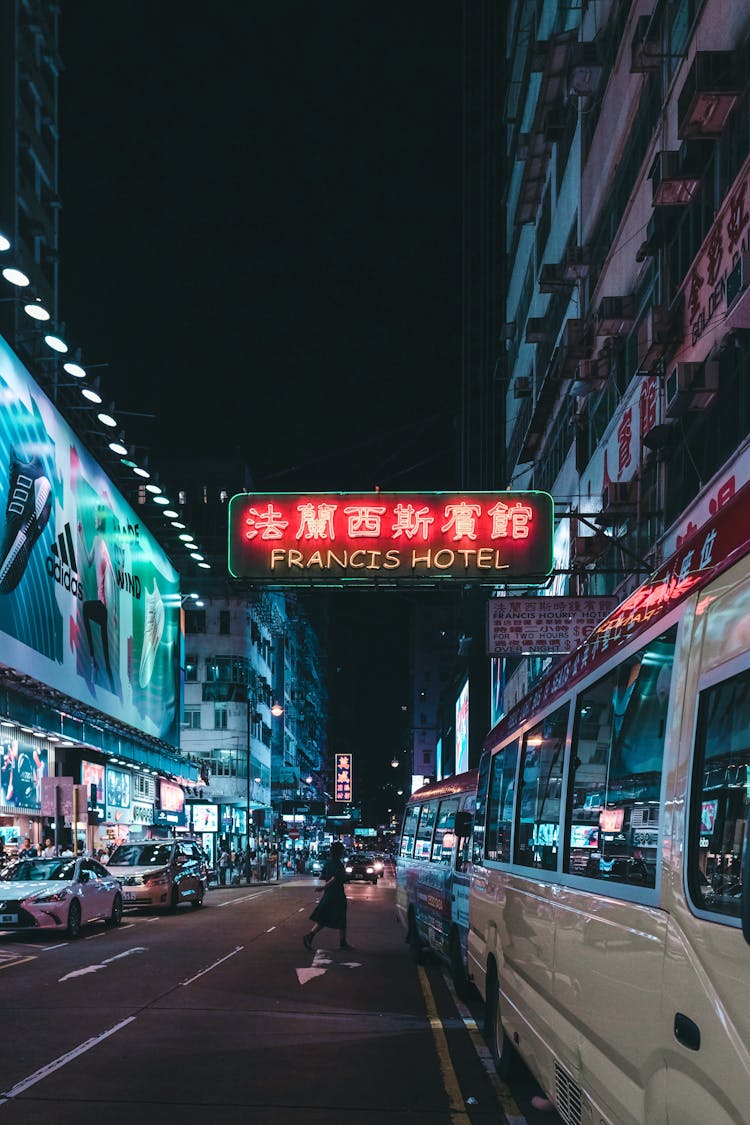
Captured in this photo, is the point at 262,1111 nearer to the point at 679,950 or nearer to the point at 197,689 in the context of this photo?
the point at 679,950

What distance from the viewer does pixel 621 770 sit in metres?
5.70

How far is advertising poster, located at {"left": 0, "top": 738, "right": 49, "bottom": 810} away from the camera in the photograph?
1379 inches

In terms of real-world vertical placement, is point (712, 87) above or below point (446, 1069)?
above

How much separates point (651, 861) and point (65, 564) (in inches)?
1433

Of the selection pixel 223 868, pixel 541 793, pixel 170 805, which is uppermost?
pixel 541 793

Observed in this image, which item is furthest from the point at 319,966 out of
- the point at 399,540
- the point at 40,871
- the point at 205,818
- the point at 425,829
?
the point at 205,818

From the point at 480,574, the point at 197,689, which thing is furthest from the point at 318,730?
the point at 480,574

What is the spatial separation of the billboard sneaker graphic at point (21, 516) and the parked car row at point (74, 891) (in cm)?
822

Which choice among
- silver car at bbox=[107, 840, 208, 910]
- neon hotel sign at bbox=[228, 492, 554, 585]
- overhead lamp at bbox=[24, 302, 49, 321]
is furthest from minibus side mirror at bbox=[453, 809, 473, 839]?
overhead lamp at bbox=[24, 302, 49, 321]

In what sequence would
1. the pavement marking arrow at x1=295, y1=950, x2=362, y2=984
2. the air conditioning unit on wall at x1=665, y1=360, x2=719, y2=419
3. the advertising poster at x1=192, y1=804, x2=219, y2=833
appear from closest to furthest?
the air conditioning unit on wall at x1=665, y1=360, x2=719, y2=419, the pavement marking arrow at x1=295, y1=950, x2=362, y2=984, the advertising poster at x1=192, y1=804, x2=219, y2=833

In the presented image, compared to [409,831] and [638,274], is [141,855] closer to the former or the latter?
[409,831]

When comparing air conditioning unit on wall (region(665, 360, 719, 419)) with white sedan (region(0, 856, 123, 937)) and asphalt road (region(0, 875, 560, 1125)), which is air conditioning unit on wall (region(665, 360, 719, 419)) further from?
white sedan (region(0, 856, 123, 937))

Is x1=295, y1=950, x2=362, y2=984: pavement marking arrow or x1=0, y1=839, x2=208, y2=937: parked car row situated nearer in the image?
x1=295, y1=950, x2=362, y2=984: pavement marking arrow

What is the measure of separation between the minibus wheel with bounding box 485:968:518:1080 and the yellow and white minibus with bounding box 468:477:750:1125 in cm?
159
